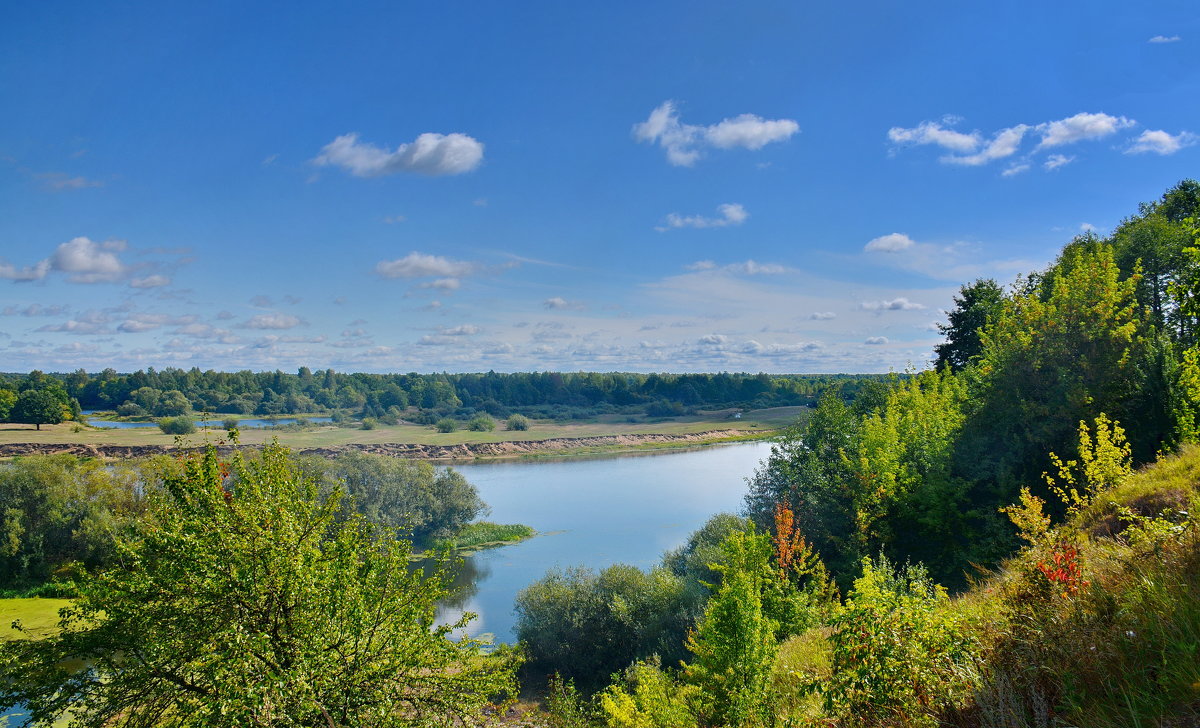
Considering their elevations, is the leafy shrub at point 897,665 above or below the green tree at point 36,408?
below

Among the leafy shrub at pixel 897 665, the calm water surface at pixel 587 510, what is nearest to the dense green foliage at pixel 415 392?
the calm water surface at pixel 587 510

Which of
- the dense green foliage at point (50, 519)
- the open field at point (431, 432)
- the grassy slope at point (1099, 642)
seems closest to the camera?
the grassy slope at point (1099, 642)

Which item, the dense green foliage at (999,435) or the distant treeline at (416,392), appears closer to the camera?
the dense green foliage at (999,435)

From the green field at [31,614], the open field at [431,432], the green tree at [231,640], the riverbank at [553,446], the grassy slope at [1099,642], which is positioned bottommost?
the green field at [31,614]

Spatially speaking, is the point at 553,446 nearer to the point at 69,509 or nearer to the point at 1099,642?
the point at 69,509

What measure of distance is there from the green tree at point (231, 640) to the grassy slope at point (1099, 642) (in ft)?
16.4

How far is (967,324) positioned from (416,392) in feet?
317

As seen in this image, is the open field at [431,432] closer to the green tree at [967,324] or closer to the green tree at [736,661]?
the green tree at [967,324]

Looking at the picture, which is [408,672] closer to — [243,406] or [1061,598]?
[1061,598]

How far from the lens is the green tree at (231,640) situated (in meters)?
6.69

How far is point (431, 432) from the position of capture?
92438 millimetres

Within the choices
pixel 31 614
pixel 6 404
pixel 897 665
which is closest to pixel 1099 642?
pixel 897 665

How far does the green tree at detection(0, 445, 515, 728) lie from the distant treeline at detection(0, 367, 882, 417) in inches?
3738

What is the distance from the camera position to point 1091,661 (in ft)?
13.2
